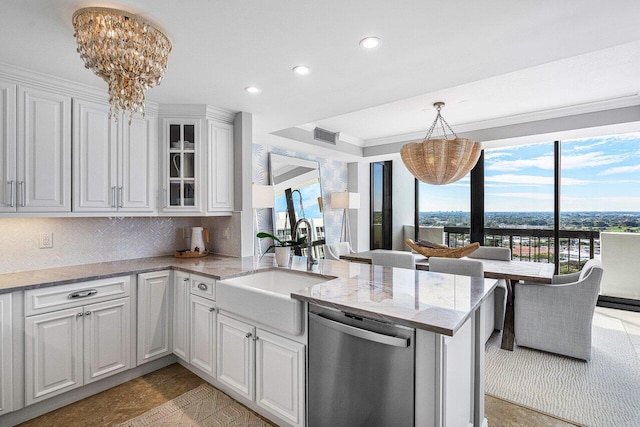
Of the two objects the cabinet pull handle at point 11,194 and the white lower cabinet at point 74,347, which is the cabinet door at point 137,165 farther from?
the white lower cabinet at point 74,347

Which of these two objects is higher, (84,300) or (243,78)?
(243,78)

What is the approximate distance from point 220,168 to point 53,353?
186 cm

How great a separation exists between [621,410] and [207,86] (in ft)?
12.4

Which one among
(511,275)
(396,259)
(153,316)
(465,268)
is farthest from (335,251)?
(153,316)

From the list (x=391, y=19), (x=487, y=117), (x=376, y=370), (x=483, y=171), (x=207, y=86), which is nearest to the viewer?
(x=376, y=370)

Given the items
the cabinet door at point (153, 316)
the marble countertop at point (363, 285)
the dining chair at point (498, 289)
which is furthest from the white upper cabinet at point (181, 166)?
the dining chair at point (498, 289)

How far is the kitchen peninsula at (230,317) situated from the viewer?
1.38 m

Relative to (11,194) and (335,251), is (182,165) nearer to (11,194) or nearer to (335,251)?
(11,194)

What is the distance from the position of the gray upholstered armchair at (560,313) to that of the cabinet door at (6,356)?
4.00 m

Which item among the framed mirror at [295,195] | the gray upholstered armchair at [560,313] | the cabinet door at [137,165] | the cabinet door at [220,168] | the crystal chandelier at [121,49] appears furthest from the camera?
the framed mirror at [295,195]

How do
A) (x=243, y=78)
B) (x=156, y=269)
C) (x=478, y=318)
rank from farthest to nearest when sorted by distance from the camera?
(x=156, y=269), (x=243, y=78), (x=478, y=318)

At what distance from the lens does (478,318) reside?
1.79 m

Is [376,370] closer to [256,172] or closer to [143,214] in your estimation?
[143,214]

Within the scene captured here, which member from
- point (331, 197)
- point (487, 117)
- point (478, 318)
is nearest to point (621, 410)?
point (478, 318)
